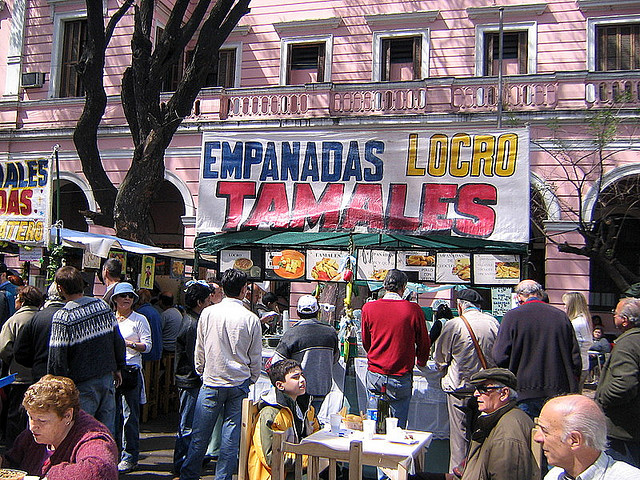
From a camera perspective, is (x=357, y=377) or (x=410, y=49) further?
(x=410, y=49)

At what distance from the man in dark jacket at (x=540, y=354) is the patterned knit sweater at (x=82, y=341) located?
11.5 ft

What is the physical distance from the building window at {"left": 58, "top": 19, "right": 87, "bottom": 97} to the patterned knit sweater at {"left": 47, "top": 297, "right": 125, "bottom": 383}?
569 inches

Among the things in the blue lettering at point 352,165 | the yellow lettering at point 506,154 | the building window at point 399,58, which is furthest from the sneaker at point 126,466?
the building window at point 399,58

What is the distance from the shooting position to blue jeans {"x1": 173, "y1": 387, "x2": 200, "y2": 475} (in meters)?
5.87

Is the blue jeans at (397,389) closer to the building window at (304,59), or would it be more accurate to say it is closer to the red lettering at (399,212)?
the red lettering at (399,212)

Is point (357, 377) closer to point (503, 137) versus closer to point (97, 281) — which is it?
point (503, 137)

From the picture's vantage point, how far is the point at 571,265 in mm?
14016

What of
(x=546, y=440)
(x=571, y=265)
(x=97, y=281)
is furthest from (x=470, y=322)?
(x=97, y=281)

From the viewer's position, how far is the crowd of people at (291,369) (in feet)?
11.8

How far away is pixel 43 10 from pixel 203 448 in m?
16.8

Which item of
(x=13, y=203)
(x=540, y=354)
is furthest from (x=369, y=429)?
(x=13, y=203)

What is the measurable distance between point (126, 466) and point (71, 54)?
589 inches

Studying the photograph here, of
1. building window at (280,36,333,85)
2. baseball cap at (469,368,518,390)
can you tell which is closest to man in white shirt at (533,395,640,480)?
baseball cap at (469,368,518,390)

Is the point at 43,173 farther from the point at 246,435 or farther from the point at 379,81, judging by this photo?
the point at 379,81
